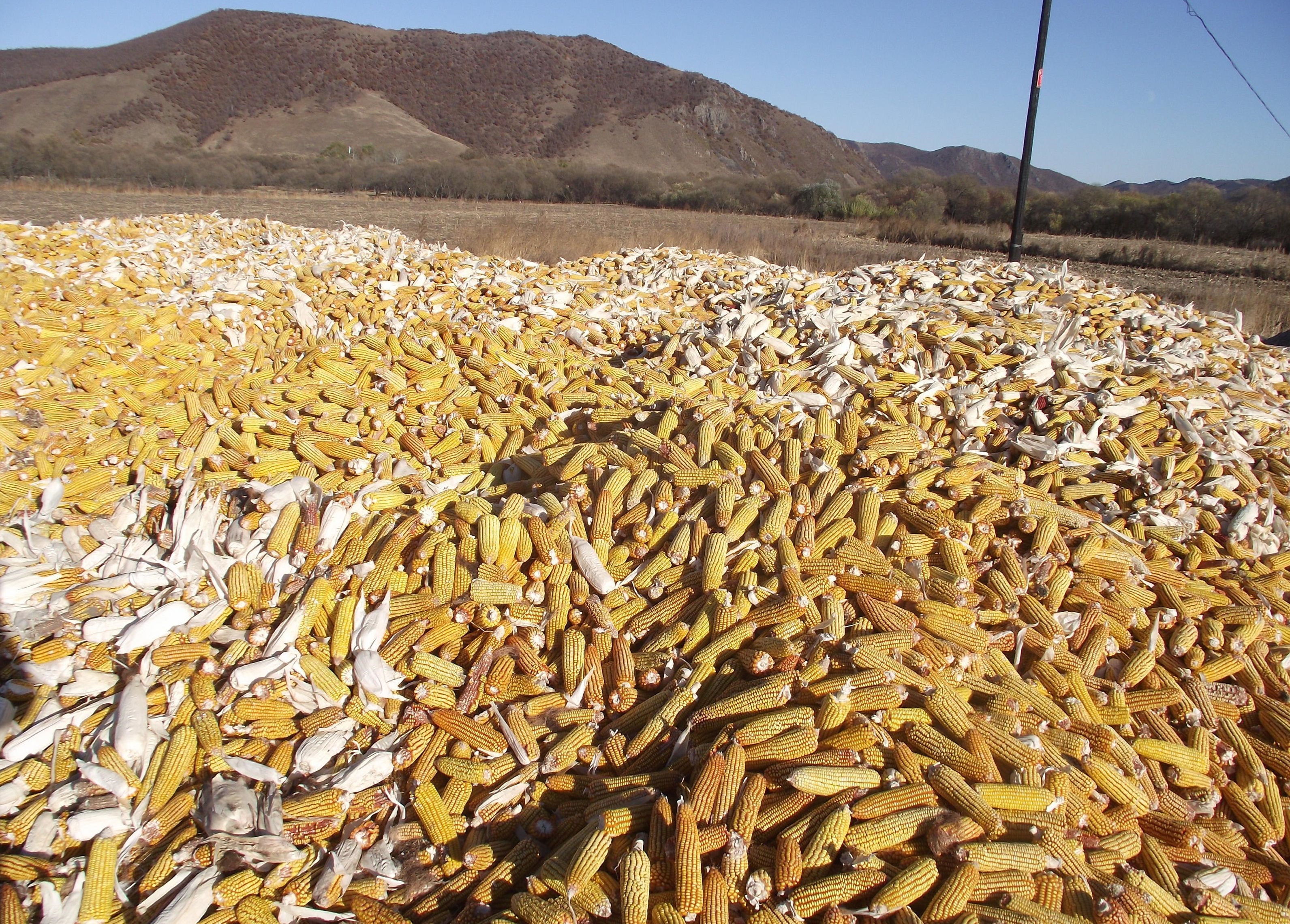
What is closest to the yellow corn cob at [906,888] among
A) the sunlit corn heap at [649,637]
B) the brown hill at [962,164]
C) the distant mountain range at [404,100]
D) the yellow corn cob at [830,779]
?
the sunlit corn heap at [649,637]

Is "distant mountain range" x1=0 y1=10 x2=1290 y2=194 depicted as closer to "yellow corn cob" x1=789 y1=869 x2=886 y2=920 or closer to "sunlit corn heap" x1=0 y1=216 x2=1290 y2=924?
"sunlit corn heap" x1=0 y1=216 x2=1290 y2=924

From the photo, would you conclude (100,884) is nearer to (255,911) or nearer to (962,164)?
(255,911)

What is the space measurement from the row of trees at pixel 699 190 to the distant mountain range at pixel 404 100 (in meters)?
14.3

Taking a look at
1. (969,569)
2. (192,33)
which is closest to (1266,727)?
(969,569)

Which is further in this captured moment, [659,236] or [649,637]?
[659,236]

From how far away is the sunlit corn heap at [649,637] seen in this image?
1899mm

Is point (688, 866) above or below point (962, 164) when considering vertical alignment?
below

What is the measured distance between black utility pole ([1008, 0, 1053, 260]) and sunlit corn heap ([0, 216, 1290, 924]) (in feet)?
Result: 21.8

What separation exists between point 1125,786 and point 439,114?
74.2 metres

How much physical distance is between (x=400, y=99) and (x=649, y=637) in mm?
75637

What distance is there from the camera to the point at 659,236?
13.5 m

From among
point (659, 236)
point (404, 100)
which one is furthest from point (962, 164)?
point (659, 236)

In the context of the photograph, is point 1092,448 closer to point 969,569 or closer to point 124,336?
point 969,569

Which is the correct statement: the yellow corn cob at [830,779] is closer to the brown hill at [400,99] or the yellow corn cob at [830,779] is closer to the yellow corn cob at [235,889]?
the yellow corn cob at [235,889]
